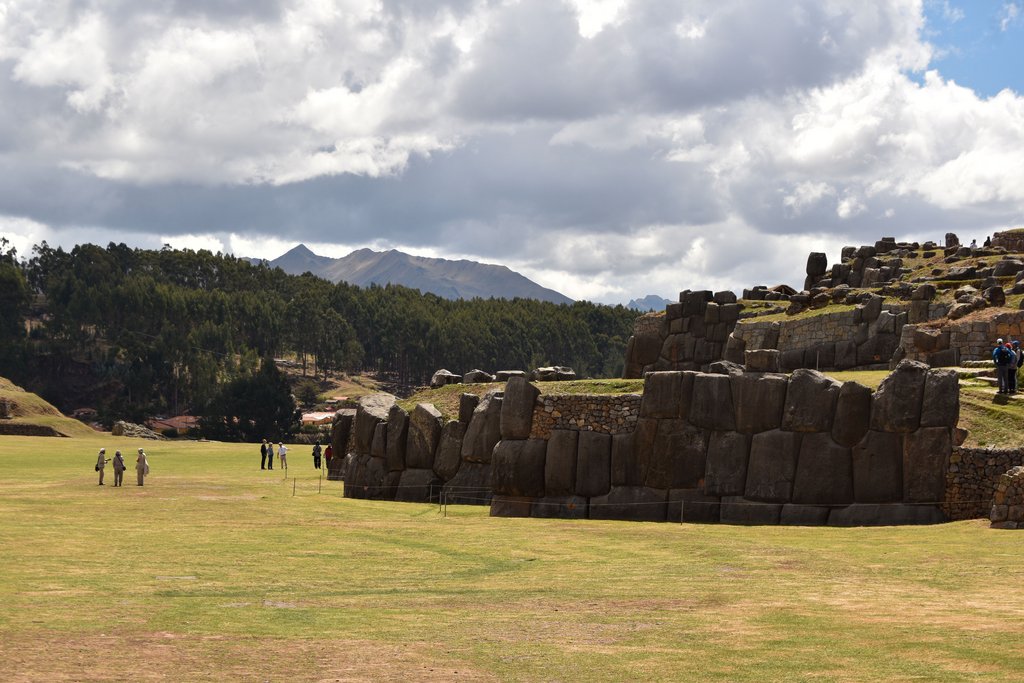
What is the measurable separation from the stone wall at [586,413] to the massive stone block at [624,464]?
0.33 meters

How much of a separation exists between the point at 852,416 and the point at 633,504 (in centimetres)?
627

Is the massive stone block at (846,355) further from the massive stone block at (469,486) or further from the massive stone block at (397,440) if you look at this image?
the massive stone block at (469,486)

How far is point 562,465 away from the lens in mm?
36062

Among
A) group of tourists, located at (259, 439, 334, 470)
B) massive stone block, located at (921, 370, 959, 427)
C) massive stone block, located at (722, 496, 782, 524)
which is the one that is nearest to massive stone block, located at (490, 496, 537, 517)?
massive stone block, located at (722, 496, 782, 524)

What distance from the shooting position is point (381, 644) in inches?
618

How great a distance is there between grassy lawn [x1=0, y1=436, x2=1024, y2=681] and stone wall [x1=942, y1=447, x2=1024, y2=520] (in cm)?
168

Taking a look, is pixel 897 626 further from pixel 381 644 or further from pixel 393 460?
pixel 393 460

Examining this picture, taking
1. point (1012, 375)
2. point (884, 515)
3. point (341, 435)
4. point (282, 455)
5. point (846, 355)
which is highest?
point (846, 355)

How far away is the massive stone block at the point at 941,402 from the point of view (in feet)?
101

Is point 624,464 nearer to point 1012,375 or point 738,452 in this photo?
point 738,452

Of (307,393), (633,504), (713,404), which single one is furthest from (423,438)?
(307,393)

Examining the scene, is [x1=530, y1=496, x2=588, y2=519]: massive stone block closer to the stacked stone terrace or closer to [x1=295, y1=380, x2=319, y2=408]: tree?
the stacked stone terrace

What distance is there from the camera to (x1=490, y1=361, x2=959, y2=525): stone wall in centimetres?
3111

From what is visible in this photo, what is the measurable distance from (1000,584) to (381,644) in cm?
981
